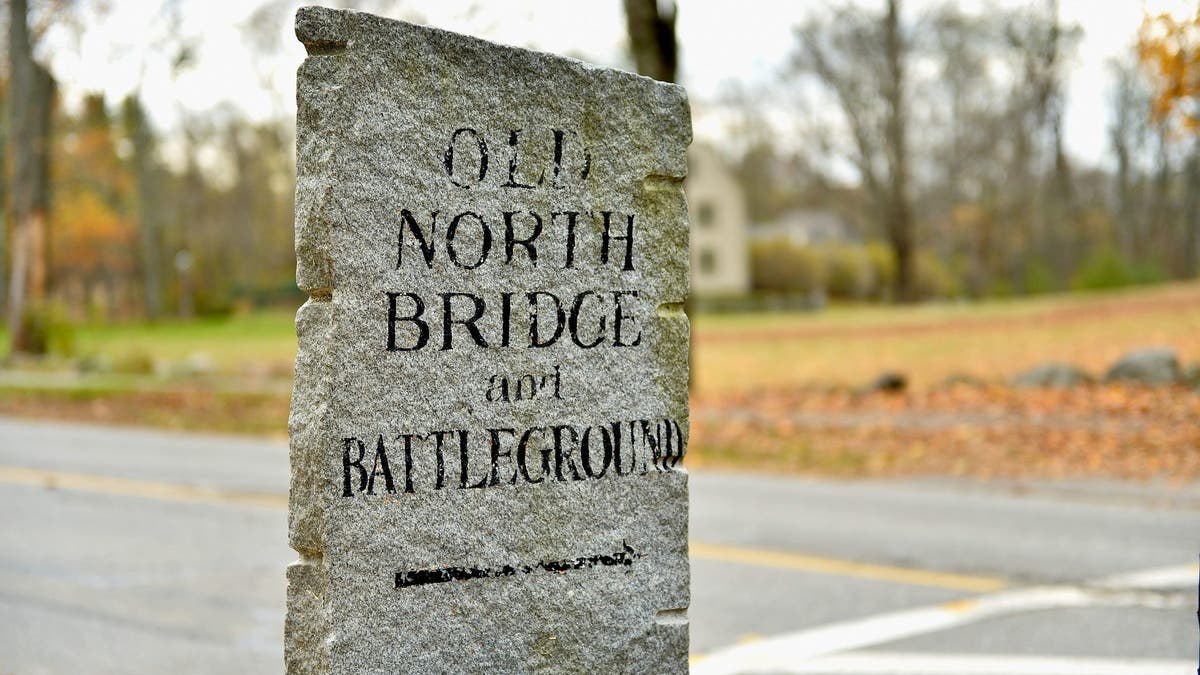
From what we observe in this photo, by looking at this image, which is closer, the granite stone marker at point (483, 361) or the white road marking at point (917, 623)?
the granite stone marker at point (483, 361)

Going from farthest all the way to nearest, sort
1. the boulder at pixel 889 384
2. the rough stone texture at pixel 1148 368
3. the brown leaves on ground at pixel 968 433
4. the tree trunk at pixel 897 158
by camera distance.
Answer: the tree trunk at pixel 897 158, the boulder at pixel 889 384, the rough stone texture at pixel 1148 368, the brown leaves on ground at pixel 968 433

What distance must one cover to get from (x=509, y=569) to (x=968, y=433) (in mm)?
10210

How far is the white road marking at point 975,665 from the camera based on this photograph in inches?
207

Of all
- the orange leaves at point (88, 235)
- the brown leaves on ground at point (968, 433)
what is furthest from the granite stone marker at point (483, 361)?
the orange leaves at point (88, 235)

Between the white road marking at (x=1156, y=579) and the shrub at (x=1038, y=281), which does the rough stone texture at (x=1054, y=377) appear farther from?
the shrub at (x=1038, y=281)

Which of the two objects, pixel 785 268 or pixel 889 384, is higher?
pixel 785 268

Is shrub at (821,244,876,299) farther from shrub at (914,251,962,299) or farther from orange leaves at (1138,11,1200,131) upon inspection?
orange leaves at (1138,11,1200,131)

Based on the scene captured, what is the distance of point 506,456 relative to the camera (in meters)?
3.66

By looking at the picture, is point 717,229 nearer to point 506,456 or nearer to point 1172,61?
point 1172,61

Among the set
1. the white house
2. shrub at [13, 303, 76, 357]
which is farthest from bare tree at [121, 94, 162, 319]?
the white house

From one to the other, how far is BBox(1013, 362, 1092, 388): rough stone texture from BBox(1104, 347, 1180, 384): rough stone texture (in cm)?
34

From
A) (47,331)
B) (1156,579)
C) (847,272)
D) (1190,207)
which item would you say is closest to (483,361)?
(1156,579)

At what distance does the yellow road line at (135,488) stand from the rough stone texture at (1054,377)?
33.8 ft

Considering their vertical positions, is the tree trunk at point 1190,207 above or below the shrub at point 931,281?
above
